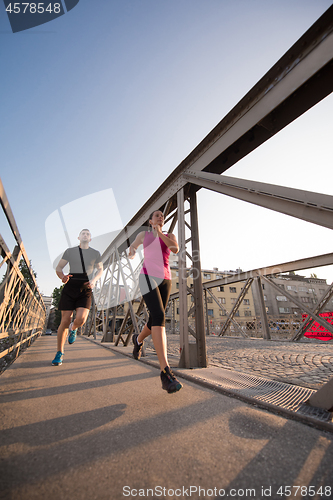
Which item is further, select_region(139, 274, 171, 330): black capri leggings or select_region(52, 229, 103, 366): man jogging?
select_region(52, 229, 103, 366): man jogging

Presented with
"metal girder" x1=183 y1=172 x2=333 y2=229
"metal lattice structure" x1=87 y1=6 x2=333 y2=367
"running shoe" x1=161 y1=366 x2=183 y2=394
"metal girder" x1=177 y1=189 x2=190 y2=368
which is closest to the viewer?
"metal girder" x1=183 y1=172 x2=333 y2=229

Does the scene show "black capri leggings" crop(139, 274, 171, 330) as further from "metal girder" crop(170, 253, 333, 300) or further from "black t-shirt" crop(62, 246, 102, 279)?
"metal girder" crop(170, 253, 333, 300)

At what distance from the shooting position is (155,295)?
2.29 metres

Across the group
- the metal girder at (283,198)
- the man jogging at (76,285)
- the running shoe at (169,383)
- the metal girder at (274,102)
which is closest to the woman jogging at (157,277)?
the running shoe at (169,383)

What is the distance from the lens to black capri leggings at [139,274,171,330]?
2212mm

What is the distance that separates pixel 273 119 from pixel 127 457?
138 inches

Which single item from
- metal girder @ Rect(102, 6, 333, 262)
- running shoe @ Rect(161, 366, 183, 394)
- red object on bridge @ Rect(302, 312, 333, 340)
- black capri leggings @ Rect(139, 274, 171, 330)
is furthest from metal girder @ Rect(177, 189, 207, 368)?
red object on bridge @ Rect(302, 312, 333, 340)

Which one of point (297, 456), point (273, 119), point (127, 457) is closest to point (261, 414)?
point (297, 456)

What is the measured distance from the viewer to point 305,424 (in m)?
1.30

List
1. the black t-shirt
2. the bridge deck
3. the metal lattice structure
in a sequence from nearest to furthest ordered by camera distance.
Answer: the bridge deck
the metal lattice structure
the black t-shirt

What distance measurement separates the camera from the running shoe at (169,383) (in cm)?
178

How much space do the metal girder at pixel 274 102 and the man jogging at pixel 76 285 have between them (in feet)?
6.96

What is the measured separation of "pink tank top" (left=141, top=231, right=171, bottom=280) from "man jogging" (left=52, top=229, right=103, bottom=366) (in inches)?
54.2

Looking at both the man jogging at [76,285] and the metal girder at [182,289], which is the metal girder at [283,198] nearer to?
the metal girder at [182,289]
